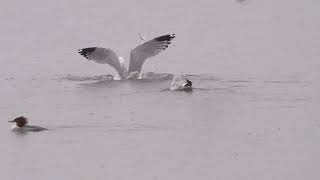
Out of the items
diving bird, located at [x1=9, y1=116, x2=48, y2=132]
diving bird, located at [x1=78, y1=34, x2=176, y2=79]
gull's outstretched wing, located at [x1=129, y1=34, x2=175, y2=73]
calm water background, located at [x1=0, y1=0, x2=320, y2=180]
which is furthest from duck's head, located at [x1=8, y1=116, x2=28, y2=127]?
gull's outstretched wing, located at [x1=129, y1=34, x2=175, y2=73]

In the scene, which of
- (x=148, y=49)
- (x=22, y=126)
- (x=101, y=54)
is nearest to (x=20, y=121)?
(x=22, y=126)

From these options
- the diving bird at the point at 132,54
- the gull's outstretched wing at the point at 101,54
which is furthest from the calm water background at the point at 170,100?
the gull's outstretched wing at the point at 101,54

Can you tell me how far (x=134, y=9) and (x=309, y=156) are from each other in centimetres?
3414

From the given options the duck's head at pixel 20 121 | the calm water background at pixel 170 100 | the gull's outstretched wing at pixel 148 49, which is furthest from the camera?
the gull's outstretched wing at pixel 148 49

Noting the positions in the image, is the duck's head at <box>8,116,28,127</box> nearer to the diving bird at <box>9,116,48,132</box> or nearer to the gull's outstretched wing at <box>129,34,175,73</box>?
the diving bird at <box>9,116,48,132</box>

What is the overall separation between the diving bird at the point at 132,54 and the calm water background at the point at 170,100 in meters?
0.50

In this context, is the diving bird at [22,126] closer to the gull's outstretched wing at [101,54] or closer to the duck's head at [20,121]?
the duck's head at [20,121]

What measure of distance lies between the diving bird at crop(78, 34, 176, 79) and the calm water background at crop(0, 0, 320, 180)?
0.50m

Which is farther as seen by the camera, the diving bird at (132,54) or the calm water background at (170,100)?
the diving bird at (132,54)

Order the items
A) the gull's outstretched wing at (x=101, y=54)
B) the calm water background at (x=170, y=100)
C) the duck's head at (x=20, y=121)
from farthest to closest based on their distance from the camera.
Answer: the gull's outstretched wing at (x=101, y=54)
the duck's head at (x=20, y=121)
the calm water background at (x=170, y=100)

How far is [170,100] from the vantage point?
26.4 m

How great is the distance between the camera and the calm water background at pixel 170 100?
1888 centimetres

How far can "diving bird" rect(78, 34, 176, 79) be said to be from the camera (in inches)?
1172

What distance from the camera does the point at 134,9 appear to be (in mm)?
52750
